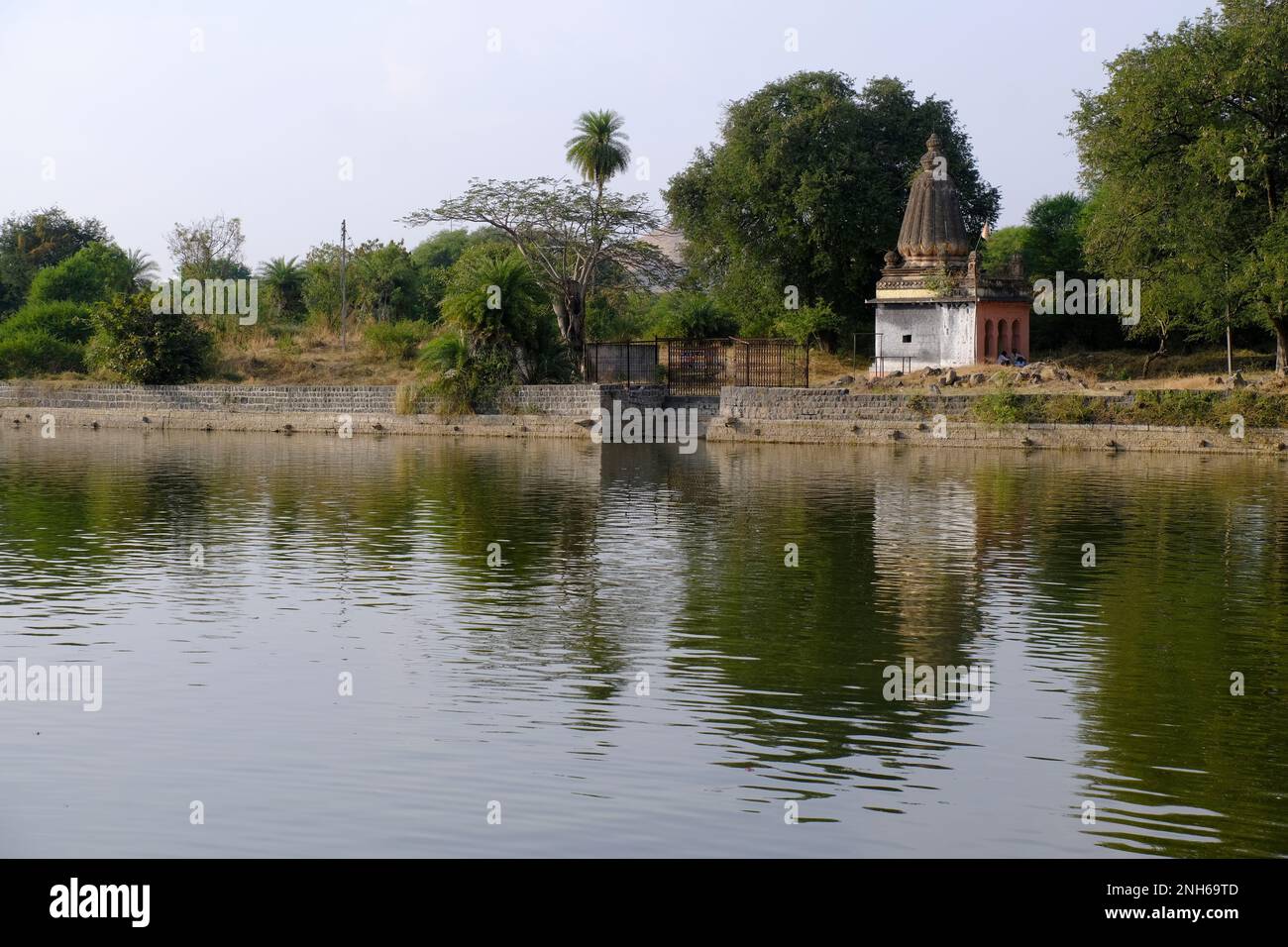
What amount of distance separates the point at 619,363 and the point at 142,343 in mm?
14720

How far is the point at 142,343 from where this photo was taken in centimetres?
4406

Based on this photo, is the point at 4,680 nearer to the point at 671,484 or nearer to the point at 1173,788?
the point at 1173,788

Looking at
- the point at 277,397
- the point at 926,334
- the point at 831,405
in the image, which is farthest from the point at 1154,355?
the point at 277,397

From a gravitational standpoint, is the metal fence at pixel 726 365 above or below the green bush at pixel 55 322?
below

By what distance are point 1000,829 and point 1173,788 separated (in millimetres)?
1282

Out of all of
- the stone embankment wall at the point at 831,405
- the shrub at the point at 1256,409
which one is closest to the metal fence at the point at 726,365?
the stone embankment wall at the point at 831,405

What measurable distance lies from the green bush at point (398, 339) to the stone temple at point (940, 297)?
16151 millimetres

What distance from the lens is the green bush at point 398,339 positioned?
1900 inches

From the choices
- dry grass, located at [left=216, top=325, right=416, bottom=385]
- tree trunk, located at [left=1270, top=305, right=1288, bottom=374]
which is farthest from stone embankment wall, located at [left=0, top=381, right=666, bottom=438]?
tree trunk, located at [left=1270, top=305, right=1288, bottom=374]

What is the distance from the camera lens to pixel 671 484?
24.6m

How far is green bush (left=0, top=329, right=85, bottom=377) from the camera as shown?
165 ft

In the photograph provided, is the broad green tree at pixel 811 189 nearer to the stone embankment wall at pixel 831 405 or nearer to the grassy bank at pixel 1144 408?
the stone embankment wall at pixel 831 405

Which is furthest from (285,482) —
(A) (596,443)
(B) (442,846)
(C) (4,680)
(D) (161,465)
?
(B) (442,846)

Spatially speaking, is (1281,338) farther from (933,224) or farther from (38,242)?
(38,242)
